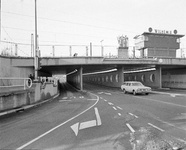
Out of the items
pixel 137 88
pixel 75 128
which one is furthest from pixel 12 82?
pixel 75 128

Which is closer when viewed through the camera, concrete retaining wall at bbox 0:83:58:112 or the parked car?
concrete retaining wall at bbox 0:83:58:112

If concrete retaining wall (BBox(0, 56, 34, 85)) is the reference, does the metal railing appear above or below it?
below

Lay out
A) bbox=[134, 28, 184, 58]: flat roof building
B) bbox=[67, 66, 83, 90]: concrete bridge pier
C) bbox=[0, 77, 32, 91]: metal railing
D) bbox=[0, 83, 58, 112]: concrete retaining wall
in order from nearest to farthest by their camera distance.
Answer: bbox=[0, 83, 58, 112]: concrete retaining wall
bbox=[0, 77, 32, 91]: metal railing
bbox=[67, 66, 83, 90]: concrete bridge pier
bbox=[134, 28, 184, 58]: flat roof building

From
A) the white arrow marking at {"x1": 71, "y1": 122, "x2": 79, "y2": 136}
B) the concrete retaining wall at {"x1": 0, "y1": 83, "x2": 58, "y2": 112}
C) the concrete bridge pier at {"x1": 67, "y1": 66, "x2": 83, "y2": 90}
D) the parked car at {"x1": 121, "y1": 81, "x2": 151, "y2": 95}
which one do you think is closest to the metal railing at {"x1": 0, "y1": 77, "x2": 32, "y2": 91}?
the concrete retaining wall at {"x1": 0, "y1": 83, "x2": 58, "y2": 112}

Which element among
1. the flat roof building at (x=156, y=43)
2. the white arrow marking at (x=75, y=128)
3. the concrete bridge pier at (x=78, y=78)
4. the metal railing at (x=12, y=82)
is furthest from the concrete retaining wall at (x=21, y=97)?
the flat roof building at (x=156, y=43)

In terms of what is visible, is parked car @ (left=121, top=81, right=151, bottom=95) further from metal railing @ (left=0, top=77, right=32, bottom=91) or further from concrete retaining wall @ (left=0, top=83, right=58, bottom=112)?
metal railing @ (left=0, top=77, right=32, bottom=91)

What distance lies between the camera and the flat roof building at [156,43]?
72.2 m

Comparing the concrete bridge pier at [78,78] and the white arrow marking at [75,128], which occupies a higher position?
the concrete bridge pier at [78,78]

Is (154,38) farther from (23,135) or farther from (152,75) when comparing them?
(23,135)

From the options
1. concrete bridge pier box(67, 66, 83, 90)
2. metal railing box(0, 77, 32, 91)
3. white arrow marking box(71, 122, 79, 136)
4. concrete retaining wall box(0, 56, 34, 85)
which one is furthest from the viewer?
concrete bridge pier box(67, 66, 83, 90)

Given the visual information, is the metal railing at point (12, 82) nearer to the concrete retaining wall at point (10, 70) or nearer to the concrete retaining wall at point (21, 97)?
the concrete retaining wall at point (10, 70)

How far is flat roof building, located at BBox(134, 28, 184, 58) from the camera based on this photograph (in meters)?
72.2

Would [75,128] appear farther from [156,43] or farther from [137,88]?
[156,43]

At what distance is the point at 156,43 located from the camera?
73.7m
